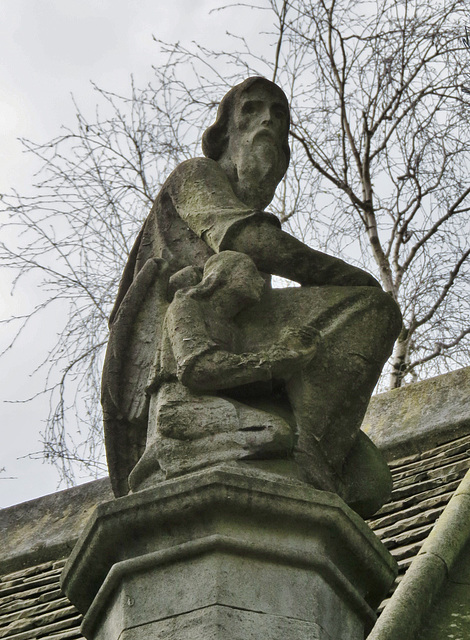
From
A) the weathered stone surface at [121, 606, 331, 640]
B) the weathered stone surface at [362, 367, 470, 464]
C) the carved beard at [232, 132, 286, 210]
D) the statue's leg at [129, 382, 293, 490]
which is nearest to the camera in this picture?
the weathered stone surface at [121, 606, 331, 640]

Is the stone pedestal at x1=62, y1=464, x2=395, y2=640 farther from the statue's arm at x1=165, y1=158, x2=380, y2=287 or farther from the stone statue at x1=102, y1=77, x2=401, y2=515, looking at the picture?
the statue's arm at x1=165, y1=158, x2=380, y2=287

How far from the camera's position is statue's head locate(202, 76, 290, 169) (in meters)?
4.97

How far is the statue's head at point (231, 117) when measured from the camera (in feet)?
16.3

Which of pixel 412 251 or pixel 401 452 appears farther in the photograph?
pixel 412 251

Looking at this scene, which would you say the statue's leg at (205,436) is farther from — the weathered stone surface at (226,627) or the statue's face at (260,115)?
the statue's face at (260,115)

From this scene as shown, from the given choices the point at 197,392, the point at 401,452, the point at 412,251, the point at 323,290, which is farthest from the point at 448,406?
the point at 412,251

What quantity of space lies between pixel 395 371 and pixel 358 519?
728 centimetres

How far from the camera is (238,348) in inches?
164

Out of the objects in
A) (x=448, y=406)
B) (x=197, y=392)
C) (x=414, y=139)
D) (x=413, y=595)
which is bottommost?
(x=413, y=595)

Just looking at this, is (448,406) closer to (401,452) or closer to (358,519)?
(401,452)

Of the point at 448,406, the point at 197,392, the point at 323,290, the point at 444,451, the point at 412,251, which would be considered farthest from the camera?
the point at 412,251

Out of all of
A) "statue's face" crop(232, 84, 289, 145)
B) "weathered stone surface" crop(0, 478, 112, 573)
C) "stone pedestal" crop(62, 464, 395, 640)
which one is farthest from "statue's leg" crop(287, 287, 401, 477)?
"weathered stone surface" crop(0, 478, 112, 573)

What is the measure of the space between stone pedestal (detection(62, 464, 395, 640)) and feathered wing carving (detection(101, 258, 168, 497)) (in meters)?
0.66

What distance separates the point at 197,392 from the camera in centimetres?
397
